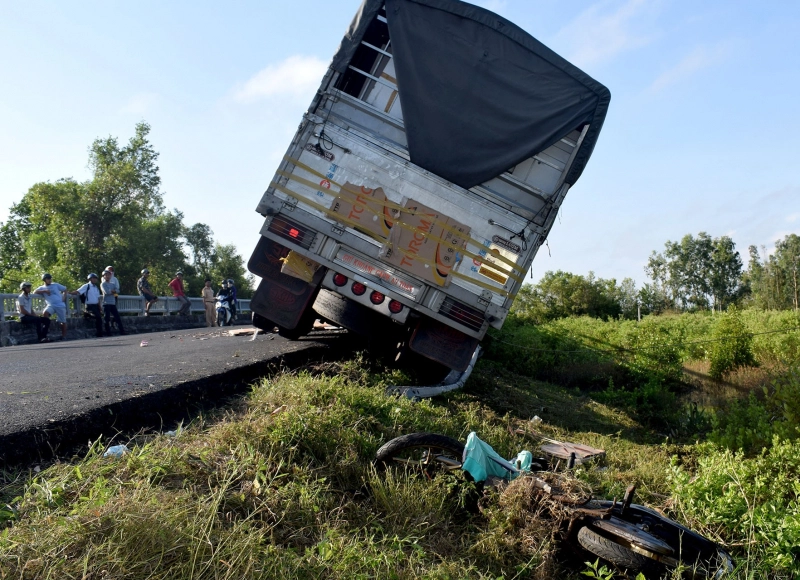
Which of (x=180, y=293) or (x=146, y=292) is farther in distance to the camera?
(x=180, y=293)

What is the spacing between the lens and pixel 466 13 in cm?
728

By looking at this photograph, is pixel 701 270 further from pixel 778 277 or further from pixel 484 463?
pixel 484 463

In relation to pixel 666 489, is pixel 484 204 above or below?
above

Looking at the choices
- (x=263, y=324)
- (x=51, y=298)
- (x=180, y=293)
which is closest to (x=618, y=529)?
(x=263, y=324)

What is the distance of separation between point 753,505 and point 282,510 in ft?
9.07

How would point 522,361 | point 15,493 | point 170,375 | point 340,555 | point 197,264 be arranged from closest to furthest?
point 340,555, point 15,493, point 170,375, point 522,361, point 197,264

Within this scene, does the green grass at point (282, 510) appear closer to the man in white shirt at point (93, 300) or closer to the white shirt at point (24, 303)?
the white shirt at point (24, 303)

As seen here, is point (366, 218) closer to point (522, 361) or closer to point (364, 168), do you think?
point (364, 168)

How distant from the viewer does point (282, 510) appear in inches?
127

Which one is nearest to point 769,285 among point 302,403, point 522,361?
point 522,361

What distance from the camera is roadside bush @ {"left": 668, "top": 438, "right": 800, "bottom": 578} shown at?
3328 millimetres

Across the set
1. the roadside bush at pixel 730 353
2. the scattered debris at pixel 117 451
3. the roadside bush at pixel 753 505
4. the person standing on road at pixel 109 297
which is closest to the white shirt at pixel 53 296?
the person standing on road at pixel 109 297

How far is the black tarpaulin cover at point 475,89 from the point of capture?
23.6ft

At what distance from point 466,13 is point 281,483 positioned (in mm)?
5769
